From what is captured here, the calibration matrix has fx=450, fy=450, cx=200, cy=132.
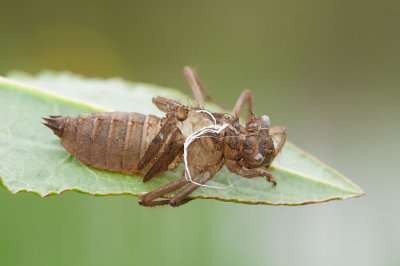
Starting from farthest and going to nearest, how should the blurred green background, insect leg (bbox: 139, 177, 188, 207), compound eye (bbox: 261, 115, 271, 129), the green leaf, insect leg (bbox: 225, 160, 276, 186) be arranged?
the blurred green background
compound eye (bbox: 261, 115, 271, 129)
insect leg (bbox: 225, 160, 276, 186)
insect leg (bbox: 139, 177, 188, 207)
the green leaf

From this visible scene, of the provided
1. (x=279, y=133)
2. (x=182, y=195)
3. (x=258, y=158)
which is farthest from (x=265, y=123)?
(x=182, y=195)

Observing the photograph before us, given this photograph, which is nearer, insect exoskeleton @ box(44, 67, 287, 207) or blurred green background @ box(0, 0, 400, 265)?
insect exoskeleton @ box(44, 67, 287, 207)

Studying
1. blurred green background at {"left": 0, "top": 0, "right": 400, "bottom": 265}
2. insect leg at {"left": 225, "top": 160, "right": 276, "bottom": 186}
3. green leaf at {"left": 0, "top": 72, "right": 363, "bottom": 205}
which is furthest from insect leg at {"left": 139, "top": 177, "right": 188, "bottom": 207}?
insect leg at {"left": 225, "top": 160, "right": 276, "bottom": 186}

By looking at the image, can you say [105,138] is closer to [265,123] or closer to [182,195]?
[182,195]

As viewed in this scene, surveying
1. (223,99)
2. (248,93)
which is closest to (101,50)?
(223,99)

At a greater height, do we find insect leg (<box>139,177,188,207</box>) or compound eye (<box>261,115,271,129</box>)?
compound eye (<box>261,115,271,129</box>)

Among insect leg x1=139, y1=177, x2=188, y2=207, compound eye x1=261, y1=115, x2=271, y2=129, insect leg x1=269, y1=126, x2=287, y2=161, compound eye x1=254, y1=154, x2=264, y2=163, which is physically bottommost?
insect leg x1=139, y1=177, x2=188, y2=207

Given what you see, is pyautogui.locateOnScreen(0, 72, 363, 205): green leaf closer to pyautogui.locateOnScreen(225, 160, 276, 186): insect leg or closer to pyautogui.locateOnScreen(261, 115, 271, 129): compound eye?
pyautogui.locateOnScreen(225, 160, 276, 186): insect leg

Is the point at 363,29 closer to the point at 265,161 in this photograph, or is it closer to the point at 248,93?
the point at 248,93
